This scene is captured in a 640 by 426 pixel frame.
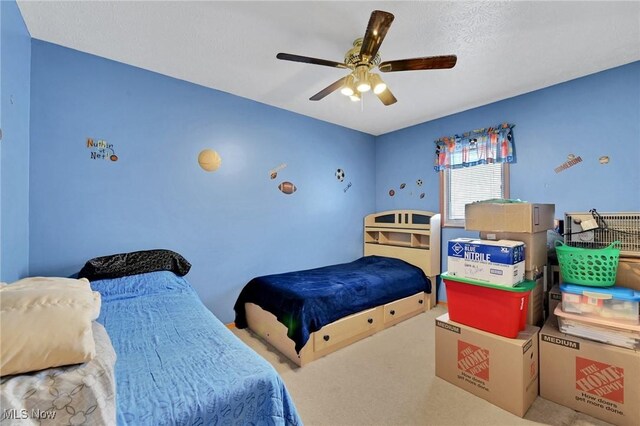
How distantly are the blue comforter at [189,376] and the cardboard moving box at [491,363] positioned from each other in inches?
56.9

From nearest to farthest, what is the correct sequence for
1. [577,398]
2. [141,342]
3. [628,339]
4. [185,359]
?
[185,359] < [141,342] < [628,339] < [577,398]

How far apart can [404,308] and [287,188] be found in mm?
2064

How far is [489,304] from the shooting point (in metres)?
1.89

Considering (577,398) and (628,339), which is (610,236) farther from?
(577,398)

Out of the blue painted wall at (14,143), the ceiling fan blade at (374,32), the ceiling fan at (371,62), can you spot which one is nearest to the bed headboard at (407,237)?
the ceiling fan at (371,62)

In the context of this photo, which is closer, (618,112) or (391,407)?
(391,407)

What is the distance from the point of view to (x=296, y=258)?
142 inches

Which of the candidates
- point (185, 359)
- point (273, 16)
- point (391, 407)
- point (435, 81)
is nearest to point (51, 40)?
point (273, 16)

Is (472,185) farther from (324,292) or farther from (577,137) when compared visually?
(324,292)

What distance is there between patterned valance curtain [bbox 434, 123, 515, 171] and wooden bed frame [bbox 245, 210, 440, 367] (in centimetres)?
76

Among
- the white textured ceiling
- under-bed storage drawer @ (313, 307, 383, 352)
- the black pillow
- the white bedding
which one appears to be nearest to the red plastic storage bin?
under-bed storage drawer @ (313, 307, 383, 352)

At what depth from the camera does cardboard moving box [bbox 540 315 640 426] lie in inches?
61.3

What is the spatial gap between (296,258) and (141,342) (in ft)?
7.77

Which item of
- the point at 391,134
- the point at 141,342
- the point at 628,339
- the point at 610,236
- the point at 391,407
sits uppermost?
the point at 391,134
